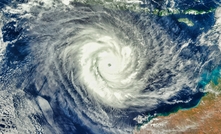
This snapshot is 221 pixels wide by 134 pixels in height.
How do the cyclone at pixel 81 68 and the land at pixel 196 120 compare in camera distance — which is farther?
the cyclone at pixel 81 68

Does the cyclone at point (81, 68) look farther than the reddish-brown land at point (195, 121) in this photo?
Yes

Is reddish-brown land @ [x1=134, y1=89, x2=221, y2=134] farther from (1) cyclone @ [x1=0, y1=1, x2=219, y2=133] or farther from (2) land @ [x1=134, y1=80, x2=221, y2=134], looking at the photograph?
(1) cyclone @ [x1=0, y1=1, x2=219, y2=133]

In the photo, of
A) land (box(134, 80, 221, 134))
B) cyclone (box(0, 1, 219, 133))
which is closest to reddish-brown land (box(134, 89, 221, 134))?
land (box(134, 80, 221, 134))

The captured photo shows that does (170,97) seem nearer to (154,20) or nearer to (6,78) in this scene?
(154,20)

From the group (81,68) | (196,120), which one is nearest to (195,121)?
(196,120)

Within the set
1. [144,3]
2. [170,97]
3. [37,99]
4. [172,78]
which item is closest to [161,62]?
[172,78]

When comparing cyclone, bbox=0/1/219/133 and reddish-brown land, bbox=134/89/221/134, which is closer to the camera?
reddish-brown land, bbox=134/89/221/134

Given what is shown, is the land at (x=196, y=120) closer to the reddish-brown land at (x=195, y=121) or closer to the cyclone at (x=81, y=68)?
the reddish-brown land at (x=195, y=121)

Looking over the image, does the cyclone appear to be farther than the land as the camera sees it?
Yes

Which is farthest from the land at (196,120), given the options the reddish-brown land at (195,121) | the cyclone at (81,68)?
the cyclone at (81,68)
